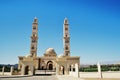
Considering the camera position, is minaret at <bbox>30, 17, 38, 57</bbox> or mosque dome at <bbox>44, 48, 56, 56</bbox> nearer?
minaret at <bbox>30, 17, 38, 57</bbox>

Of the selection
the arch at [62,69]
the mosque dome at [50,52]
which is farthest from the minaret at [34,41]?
the arch at [62,69]

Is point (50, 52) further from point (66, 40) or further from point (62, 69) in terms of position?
point (62, 69)

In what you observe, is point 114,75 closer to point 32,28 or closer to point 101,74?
point 101,74

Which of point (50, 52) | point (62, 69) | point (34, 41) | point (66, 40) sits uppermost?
point (66, 40)

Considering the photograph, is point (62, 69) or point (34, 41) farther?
point (34, 41)

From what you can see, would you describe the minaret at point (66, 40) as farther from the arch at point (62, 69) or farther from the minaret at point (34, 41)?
the arch at point (62, 69)

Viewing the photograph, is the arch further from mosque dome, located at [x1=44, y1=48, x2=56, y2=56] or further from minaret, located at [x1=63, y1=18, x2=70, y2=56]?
mosque dome, located at [x1=44, y1=48, x2=56, y2=56]

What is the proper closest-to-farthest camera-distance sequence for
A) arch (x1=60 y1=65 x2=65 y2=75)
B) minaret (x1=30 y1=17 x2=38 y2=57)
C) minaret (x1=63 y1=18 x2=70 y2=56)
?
arch (x1=60 y1=65 x2=65 y2=75) < minaret (x1=30 y1=17 x2=38 y2=57) < minaret (x1=63 y1=18 x2=70 y2=56)

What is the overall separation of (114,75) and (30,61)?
1543 centimetres

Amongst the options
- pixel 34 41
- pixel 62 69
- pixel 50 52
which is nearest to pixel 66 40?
pixel 50 52

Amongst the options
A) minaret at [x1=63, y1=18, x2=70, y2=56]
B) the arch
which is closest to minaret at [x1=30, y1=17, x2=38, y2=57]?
minaret at [x1=63, y1=18, x2=70, y2=56]

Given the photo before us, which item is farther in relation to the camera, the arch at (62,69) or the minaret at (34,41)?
the minaret at (34,41)

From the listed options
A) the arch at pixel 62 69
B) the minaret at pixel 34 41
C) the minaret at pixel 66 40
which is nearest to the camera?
the arch at pixel 62 69

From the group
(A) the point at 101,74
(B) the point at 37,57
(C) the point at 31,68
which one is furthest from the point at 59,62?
(B) the point at 37,57
